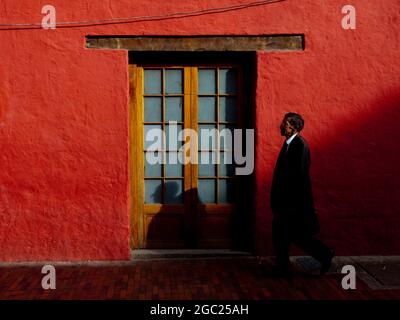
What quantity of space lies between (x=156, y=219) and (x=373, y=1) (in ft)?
12.9

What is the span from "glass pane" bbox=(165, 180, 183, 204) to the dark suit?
62.8 inches

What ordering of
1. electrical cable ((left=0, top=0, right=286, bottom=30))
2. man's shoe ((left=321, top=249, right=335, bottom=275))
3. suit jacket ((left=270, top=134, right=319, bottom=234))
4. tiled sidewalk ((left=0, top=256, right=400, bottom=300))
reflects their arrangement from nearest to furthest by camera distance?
tiled sidewalk ((left=0, top=256, right=400, bottom=300)), suit jacket ((left=270, top=134, right=319, bottom=234)), man's shoe ((left=321, top=249, right=335, bottom=275)), electrical cable ((left=0, top=0, right=286, bottom=30))

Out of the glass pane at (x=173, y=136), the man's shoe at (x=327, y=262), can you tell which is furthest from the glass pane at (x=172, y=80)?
the man's shoe at (x=327, y=262)

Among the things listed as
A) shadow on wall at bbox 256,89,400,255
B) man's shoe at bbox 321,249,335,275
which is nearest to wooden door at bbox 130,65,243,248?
shadow on wall at bbox 256,89,400,255

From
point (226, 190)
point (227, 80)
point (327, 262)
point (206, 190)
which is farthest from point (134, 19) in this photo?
point (327, 262)

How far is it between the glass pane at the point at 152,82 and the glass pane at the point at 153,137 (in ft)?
1.50

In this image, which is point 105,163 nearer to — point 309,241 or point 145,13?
point 145,13

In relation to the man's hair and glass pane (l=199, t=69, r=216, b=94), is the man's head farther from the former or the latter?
glass pane (l=199, t=69, r=216, b=94)

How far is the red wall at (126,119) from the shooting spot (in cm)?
719

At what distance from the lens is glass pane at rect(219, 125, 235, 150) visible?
7.65 meters

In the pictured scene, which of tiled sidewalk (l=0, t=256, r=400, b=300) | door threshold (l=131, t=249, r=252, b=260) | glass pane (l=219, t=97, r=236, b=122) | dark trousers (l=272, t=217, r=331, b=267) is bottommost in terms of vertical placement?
tiled sidewalk (l=0, t=256, r=400, b=300)

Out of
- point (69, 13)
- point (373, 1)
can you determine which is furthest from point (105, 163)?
point (373, 1)

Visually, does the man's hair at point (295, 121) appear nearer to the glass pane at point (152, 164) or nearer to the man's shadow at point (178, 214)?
the man's shadow at point (178, 214)

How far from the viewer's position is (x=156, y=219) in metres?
7.68
